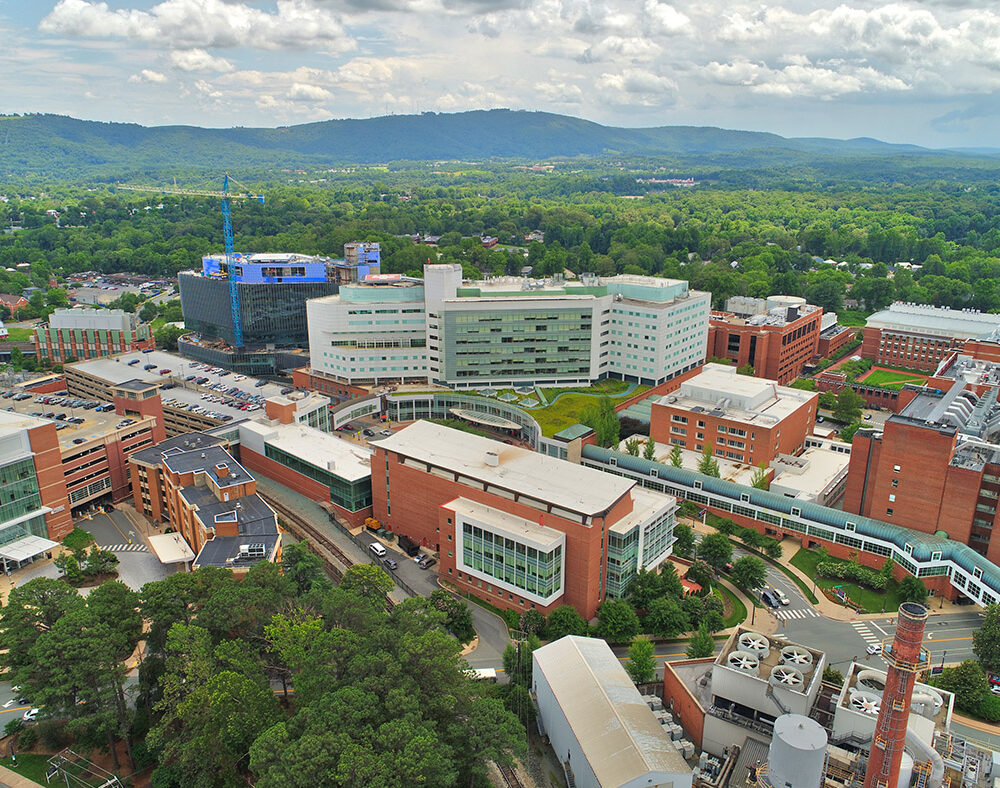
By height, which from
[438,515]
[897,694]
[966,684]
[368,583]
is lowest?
[966,684]

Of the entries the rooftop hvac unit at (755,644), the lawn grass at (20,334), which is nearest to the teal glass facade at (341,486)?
the rooftop hvac unit at (755,644)

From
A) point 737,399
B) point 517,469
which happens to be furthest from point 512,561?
point 737,399

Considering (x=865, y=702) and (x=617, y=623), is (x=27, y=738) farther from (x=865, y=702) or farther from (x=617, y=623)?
(x=865, y=702)

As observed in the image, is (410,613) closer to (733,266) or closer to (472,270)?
(472,270)

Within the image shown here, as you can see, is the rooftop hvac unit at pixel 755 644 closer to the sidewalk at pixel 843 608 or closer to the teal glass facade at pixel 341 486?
the sidewalk at pixel 843 608

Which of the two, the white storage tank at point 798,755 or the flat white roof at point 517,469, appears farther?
the flat white roof at point 517,469

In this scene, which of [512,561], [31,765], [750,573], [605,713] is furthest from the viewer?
[750,573]

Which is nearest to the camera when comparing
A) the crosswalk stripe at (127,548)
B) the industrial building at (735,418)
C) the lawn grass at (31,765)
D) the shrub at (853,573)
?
the lawn grass at (31,765)

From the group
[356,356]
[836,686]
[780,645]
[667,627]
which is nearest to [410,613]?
[667,627]
